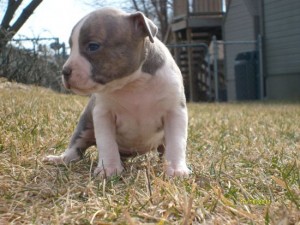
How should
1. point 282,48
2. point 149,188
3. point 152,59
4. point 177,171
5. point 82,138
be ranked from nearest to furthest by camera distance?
point 149,188 < point 177,171 < point 152,59 < point 82,138 < point 282,48

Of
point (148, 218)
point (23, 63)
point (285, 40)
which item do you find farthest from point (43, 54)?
point (148, 218)

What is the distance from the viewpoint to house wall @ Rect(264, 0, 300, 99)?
52.4ft

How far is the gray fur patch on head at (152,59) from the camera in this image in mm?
3039

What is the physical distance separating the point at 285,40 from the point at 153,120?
1441 centimetres

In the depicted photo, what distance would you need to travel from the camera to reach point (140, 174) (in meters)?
2.70

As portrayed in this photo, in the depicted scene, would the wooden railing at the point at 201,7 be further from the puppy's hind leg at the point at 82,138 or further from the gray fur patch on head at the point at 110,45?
the gray fur patch on head at the point at 110,45

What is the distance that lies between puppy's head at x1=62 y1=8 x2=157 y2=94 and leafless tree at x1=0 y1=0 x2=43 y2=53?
8.17 meters

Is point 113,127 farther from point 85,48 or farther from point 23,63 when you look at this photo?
point 23,63

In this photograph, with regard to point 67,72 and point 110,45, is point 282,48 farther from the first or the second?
point 67,72

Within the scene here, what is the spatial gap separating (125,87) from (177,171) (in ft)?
2.05

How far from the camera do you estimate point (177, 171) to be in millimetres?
2727

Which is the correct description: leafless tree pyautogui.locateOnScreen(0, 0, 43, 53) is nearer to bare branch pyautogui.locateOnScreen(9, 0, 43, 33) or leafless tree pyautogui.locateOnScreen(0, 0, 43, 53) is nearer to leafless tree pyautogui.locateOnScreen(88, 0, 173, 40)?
bare branch pyautogui.locateOnScreen(9, 0, 43, 33)

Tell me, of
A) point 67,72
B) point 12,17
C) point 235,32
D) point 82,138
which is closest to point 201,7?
point 235,32

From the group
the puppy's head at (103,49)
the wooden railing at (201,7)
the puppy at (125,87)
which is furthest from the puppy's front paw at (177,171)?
the wooden railing at (201,7)
